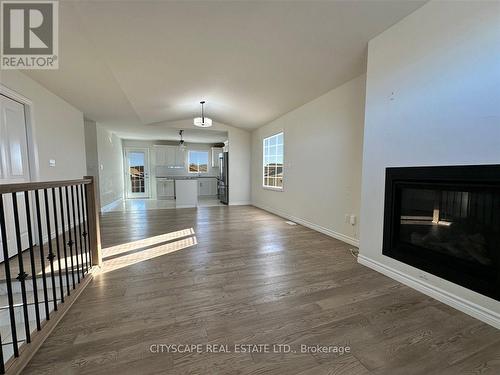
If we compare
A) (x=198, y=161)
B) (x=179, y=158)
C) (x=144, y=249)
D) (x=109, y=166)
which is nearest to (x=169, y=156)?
(x=179, y=158)

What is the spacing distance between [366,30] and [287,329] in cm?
283

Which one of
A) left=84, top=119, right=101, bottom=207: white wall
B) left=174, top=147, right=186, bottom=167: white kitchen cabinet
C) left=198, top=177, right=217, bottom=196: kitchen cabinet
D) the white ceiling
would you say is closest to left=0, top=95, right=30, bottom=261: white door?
the white ceiling

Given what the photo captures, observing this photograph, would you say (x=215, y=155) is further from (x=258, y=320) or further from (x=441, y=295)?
→ (x=441, y=295)

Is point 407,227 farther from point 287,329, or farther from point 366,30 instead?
point 366,30

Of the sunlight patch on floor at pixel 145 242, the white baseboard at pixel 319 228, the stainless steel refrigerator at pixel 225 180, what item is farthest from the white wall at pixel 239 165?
the sunlight patch on floor at pixel 145 242

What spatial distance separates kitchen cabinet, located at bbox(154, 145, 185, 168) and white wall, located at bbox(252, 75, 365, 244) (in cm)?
546

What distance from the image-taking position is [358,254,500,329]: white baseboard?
159cm

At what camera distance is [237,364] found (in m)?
1.25

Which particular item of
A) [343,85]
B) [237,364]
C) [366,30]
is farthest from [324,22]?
[237,364]

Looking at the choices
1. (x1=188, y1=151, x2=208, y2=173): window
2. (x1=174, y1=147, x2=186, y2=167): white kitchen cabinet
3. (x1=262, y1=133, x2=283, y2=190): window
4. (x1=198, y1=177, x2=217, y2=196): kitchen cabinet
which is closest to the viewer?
(x1=262, y1=133, x2=283, y2=190): window

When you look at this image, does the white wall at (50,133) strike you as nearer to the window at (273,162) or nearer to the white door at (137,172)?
the window at (273,162)

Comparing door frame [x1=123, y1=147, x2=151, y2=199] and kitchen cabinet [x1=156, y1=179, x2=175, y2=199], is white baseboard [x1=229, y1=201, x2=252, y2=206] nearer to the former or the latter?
kitchen cabinet [x1=156, y1=179, x2=175, y2=199]

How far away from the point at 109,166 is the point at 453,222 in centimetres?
803

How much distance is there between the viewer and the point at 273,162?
5922mm
